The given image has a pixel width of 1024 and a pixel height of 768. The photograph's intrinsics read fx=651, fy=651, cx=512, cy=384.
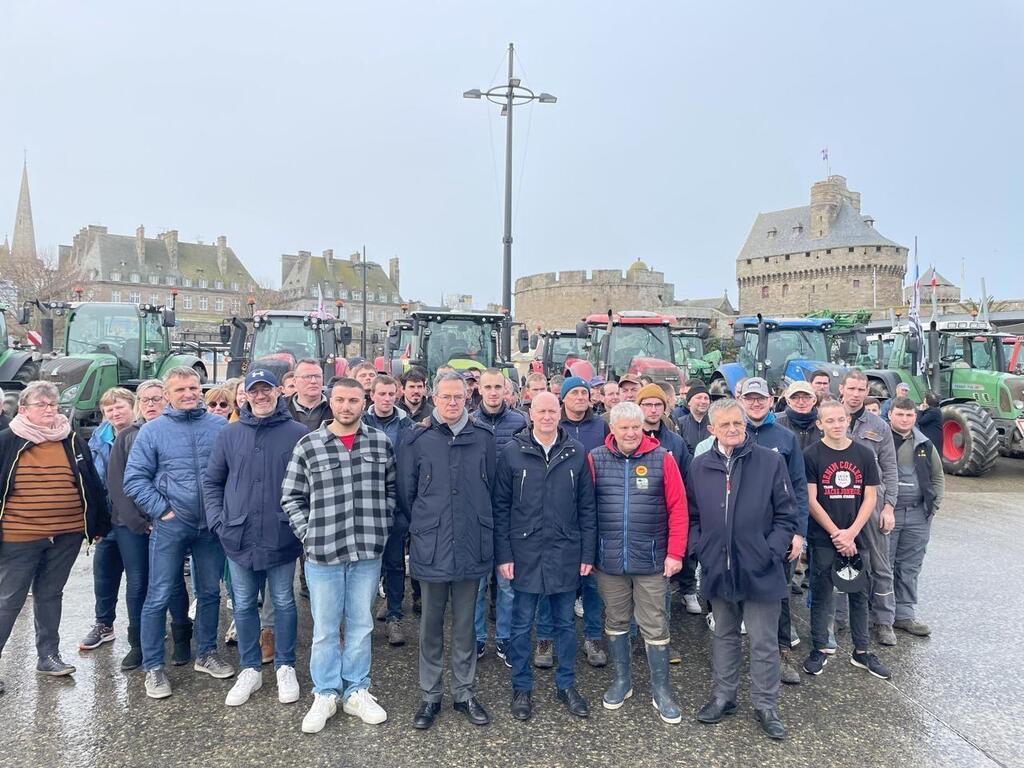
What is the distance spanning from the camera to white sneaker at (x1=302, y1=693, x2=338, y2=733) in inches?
134

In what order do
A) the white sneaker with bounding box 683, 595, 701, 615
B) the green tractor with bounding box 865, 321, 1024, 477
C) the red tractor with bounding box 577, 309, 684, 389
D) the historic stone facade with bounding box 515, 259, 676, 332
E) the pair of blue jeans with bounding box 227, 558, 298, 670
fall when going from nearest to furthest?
the pair of blue jeans with bounding box 227, 558, 298, 670 → the white sneaker with bounding box 683, 595, 701, 615 → the green tractor with bounding box 865, 321, 1024, 477 → the red tractor with bounding box 577, 309, 684, 389 → the historic stone facade with bounding box 515, 259, 676, 332

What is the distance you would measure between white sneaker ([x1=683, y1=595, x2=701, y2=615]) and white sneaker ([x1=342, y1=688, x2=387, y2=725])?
2673 millimetres

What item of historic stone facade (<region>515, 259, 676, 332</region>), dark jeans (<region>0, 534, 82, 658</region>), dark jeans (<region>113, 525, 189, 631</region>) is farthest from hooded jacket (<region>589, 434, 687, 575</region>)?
historic stone facade (<region>515, 259, 676, 332</region>)

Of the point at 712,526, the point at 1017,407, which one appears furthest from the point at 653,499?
the point at 1017,407

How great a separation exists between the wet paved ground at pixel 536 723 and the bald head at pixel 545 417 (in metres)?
1.55

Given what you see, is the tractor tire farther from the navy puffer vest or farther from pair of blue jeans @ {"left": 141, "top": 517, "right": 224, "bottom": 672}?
pair of blue jeans @ {"left": 141, "top": 517, "right": 224, "bottom": 672}

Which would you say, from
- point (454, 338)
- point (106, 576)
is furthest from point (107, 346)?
point (106, 576)

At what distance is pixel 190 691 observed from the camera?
3.81 m

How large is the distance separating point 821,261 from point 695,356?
36.7 meters

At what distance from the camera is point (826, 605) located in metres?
4.22

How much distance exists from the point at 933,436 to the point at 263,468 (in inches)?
312

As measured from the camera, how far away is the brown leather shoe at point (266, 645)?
164 inches

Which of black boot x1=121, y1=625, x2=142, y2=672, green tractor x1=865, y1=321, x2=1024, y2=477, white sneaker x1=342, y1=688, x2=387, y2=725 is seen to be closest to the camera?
white sneaker x1=342, y1=688, x2=387, y2=725

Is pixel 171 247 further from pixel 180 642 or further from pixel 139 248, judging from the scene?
pixel 180 642
